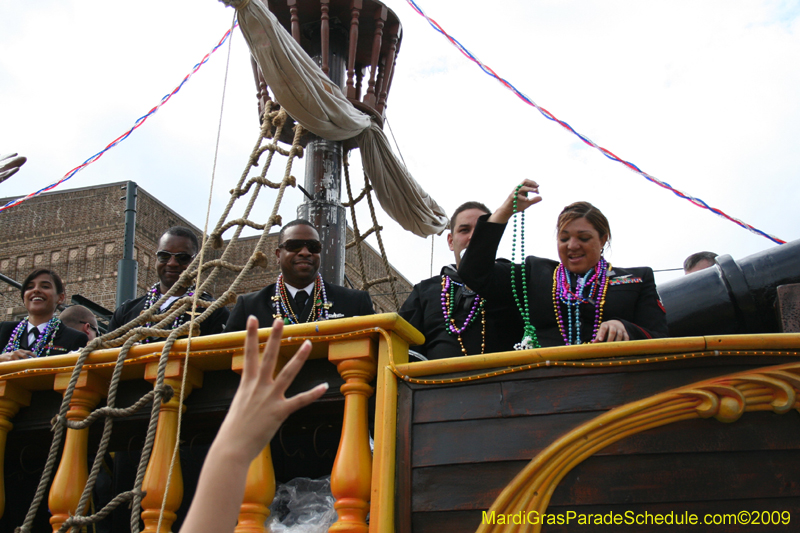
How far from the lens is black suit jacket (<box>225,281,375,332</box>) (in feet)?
11.0

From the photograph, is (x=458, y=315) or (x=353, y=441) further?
(x=458, y=315)

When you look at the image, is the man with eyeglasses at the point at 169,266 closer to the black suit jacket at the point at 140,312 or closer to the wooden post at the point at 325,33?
the black suit jacket at the point at 140,312

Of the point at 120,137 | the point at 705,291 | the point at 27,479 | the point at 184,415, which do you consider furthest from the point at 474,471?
the point at 120,137

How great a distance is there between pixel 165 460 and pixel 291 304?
3.96ft

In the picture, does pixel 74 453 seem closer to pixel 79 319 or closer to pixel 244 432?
pixel 244 432

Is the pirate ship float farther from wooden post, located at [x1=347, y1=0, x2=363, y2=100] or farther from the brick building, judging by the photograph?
the brick building

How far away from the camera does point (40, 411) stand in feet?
9.00

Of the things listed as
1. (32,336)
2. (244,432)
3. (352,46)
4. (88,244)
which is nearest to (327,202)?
(352,46)

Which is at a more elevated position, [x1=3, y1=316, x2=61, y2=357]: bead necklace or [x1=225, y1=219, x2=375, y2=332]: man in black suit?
[x1=225, y1=219, x2=375, y2=332]: man in black suit

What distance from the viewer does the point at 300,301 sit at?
11.3 ft

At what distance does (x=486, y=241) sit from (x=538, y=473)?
39.6 inches

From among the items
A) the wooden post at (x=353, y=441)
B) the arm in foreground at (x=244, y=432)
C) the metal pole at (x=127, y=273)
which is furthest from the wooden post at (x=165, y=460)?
the metal pole at (x=127, y=273)

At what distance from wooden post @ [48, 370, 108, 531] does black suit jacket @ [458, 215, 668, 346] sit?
1.47 metres

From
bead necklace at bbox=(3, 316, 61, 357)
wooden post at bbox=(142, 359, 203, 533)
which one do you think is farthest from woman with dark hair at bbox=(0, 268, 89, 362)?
wooden post at bbox=(142, 359, 203, 533)
